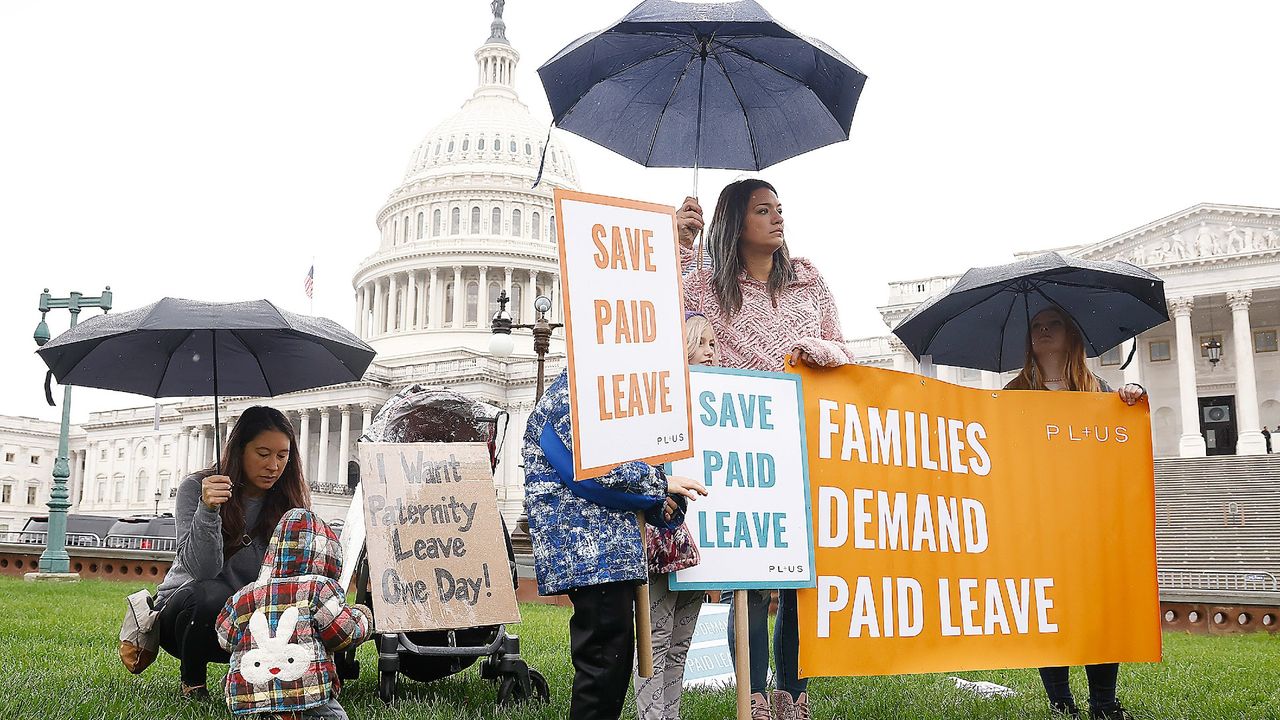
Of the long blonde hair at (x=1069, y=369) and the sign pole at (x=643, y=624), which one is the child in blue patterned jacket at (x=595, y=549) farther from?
the long blonde hair at (x=1069, y=369)

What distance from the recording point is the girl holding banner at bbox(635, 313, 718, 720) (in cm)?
405

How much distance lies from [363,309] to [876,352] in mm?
46438

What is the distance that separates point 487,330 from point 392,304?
31.3 ft

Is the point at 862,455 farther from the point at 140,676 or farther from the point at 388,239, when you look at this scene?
the point at 388,239

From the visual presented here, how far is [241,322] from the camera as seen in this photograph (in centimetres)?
518

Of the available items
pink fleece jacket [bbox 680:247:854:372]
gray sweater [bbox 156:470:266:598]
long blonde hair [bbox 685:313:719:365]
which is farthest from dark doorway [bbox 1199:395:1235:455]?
gray sweater [bbox 156:470:266:598]

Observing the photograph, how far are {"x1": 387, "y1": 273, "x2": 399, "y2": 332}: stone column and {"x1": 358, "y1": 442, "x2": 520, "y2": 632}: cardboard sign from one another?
77055 mm

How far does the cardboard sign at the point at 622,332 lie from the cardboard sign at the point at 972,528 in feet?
3.42

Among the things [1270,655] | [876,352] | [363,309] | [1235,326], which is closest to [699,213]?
[1270,655]

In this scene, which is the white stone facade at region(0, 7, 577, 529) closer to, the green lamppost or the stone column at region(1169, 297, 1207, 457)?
the stone column at region(1169, 297, 1207, 457)

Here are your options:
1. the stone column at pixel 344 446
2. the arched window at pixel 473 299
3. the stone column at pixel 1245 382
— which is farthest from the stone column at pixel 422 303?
the stone column at pixel 1245 382

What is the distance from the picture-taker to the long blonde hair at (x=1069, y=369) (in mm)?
5812

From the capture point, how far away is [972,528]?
5152 mm

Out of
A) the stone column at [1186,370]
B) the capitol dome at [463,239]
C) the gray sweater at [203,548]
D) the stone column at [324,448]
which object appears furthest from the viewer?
the capitol dome at [463,239]
